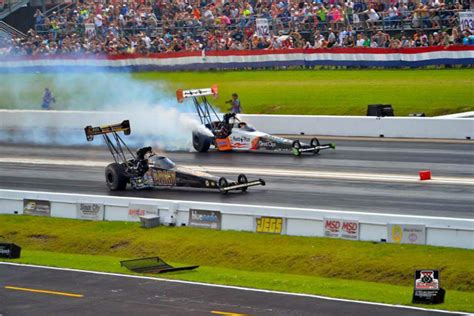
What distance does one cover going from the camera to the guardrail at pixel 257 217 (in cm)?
2172

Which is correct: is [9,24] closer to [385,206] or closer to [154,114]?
[154,114]

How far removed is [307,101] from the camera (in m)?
45.3

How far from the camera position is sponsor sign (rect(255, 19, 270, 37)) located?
50.4 meters

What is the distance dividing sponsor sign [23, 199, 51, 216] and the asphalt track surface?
205cm

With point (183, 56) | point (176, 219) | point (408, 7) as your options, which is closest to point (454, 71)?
point (408, 7)

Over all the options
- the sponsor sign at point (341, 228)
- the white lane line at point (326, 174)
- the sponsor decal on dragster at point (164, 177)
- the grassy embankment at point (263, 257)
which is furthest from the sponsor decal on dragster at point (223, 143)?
the sponsor sign at point (341, 228)

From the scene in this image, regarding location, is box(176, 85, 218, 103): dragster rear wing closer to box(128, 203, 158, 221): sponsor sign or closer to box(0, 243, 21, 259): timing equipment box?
box(128, 203, 158, 221): sponsor sign

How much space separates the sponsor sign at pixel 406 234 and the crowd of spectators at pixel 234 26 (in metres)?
22.8

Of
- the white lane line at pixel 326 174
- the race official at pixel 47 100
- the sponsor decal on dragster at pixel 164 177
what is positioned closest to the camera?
the white lane line at pixel 326 174

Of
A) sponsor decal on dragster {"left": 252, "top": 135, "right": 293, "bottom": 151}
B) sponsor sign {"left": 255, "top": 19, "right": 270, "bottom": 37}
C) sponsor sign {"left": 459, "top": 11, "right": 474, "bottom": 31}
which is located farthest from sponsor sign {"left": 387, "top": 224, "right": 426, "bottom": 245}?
sponsor sign {"left": 255, "top": 19, "right": 270, "bottom": 37}

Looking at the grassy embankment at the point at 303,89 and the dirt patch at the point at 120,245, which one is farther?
the grassy embankment at the point at 303,89

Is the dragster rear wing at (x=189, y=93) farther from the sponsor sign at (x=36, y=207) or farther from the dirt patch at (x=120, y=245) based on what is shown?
the dirt patch at (x=120, y=245)

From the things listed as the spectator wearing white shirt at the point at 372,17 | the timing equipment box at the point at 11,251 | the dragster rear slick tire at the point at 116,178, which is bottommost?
the timing equipment box at the point at 11,251

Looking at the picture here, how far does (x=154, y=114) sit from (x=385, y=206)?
57.7ft
